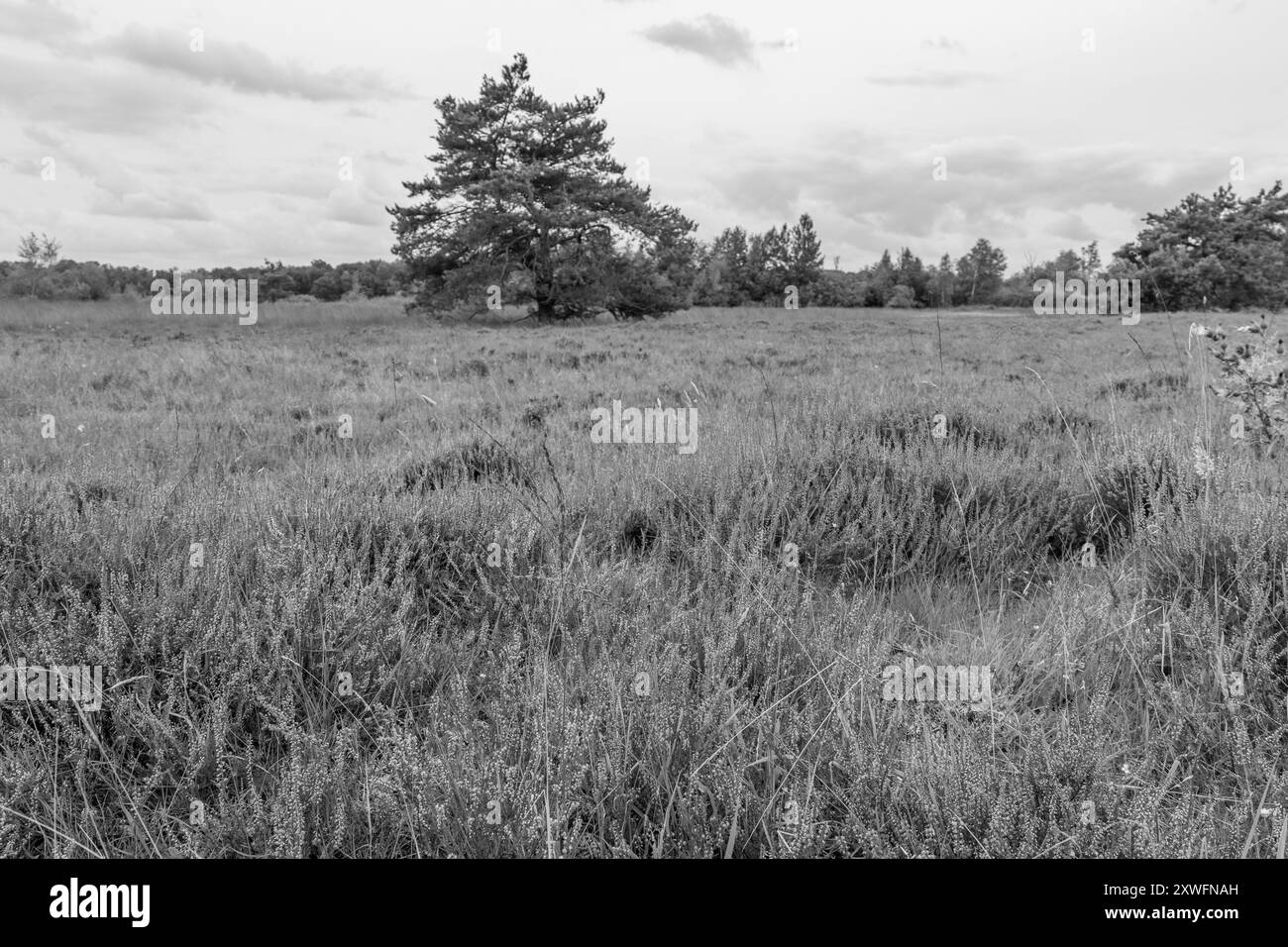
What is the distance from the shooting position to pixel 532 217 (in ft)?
80.1

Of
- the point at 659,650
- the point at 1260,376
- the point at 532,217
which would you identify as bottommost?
the point at 659,650

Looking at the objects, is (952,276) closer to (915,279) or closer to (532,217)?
(915,279)

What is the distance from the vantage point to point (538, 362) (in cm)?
1176

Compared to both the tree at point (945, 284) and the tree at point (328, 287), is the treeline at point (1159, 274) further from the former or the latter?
the tree at point (328, 287)

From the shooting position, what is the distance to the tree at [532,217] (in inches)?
966

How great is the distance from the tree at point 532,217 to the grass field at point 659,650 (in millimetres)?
20663

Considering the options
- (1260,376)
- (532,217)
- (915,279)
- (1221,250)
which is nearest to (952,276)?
(915,279)

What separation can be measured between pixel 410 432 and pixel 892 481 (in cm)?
404

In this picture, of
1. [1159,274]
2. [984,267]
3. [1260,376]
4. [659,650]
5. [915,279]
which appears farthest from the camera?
[984,267]

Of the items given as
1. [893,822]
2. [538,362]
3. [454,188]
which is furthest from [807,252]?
[893,822]

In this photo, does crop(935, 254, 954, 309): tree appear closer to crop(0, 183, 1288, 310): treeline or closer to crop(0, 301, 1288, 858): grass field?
crop(0, 183, 1288, 310): treeline

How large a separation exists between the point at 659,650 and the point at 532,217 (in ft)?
78.5

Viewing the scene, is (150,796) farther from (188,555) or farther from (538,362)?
(538,362)

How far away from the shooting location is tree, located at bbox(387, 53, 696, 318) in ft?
80.5
